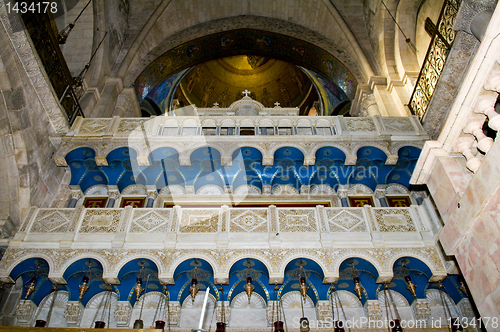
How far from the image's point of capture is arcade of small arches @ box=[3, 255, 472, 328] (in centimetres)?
781

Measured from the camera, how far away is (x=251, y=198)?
35.1 feet

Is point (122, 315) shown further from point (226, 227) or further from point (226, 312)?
point (226, 227)

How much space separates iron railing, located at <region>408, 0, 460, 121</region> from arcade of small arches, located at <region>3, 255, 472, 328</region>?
492cm

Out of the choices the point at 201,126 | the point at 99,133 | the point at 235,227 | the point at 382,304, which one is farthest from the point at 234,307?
the point at 99,133

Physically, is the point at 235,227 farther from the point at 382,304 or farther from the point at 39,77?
the point at 39,77

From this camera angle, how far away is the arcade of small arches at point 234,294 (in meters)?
7.81

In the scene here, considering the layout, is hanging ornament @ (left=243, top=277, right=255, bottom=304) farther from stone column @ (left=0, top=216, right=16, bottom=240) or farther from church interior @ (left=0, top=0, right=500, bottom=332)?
stone column @ (left=0, top=216, right=16, bottom=240)

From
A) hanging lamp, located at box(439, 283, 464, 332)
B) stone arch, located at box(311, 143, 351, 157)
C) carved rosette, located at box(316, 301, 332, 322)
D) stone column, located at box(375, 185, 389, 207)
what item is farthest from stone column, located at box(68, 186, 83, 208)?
hanging lamp, located at box(439, 283, 464, 332)

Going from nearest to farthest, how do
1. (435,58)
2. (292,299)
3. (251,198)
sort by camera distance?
(292,299) < (435,58) < (251,198)

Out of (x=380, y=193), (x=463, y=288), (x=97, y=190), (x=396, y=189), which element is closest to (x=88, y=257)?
(x=97, y=190)

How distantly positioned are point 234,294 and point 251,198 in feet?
10.0

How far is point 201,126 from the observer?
10727 mm

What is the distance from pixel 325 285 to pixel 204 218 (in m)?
3.06

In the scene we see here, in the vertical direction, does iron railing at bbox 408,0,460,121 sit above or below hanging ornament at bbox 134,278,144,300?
above
